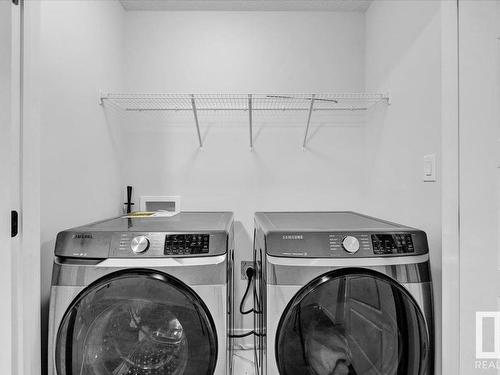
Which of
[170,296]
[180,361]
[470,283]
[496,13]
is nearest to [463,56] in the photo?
[496,13]

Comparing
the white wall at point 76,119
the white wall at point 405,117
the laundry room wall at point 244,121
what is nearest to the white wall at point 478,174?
the white wall at point 405,117

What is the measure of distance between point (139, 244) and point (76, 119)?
80 centimetres

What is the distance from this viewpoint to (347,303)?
131cm

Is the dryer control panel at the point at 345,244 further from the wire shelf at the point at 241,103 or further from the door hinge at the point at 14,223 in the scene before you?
the wire shelf at the point at 241,103

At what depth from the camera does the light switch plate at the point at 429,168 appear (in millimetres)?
1396

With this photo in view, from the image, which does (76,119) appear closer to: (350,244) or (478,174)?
(350,244)

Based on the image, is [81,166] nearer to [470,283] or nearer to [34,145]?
[34,145]

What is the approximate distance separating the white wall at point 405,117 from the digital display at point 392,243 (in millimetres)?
178

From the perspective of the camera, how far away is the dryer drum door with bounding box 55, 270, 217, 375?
125 centimetres

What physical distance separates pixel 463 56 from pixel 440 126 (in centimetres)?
28

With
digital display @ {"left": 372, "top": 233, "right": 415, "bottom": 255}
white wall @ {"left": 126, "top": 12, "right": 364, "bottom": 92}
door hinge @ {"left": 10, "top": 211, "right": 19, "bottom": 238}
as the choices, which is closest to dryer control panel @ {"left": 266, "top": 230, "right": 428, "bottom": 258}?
digital display @ {"left": 372, "top": 233, "right": 415, "bottom": 255}

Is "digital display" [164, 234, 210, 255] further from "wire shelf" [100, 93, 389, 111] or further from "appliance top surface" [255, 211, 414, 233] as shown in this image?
"wire shelf" [100, 93, 389, 111]

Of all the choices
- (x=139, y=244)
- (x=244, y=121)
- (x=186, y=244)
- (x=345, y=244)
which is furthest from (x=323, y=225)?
(x=244, y=121)

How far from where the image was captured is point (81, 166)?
1.65m
